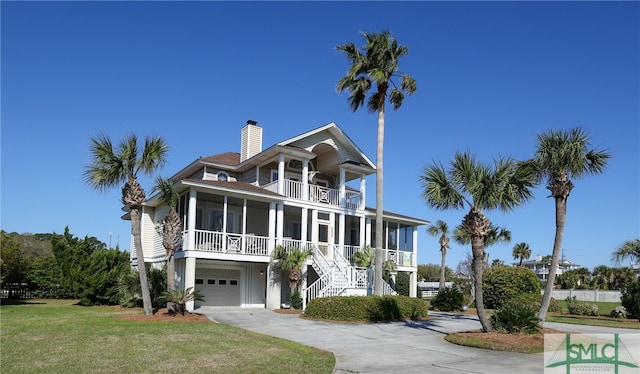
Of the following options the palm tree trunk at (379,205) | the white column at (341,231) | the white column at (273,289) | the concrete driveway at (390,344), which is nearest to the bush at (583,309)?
the concrete driveway at (390,344)

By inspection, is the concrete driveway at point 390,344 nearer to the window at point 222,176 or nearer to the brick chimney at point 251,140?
the window at point 222,176

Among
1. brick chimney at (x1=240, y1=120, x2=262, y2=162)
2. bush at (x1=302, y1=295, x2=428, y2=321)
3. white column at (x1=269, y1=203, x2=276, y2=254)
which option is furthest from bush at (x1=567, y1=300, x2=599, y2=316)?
brick chimney at (x1=240, y1=120, x2=262, y2=162)

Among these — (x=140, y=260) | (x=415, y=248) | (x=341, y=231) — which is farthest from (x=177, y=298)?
(x=415, y=248)

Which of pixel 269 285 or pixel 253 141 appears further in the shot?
pixel 253 141

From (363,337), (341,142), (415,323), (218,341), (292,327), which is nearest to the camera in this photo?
(218,341)

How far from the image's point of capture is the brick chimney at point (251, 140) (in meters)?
30.6

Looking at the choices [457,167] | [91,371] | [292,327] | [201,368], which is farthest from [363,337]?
[91,371]

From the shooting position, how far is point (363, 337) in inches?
637

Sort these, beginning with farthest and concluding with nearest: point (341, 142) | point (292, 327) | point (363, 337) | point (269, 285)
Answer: point (341, 142) → point (269, 285) → point (292, 327) → point (363, 337)

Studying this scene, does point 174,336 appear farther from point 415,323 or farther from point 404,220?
point 404,220

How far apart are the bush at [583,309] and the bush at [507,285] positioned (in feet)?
6.37

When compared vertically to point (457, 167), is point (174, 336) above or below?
below

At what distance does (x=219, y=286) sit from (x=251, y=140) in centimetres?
860

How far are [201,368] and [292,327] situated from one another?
855cm
